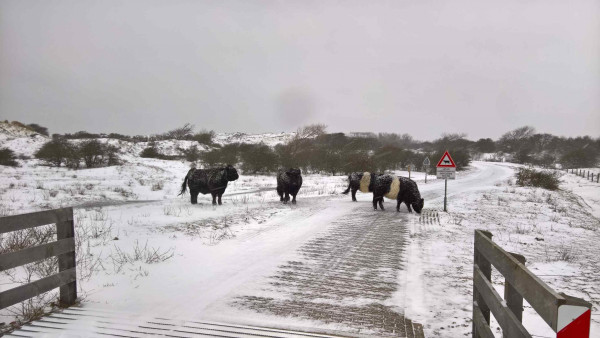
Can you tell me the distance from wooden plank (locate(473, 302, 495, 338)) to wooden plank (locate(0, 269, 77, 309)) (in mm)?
4681

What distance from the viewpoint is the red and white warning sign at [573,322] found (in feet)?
5.63

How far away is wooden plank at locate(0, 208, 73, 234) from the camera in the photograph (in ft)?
12.5

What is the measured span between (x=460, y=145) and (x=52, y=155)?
90.6 m

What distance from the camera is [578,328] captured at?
5.73 feet

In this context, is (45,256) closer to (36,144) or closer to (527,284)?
(527,284)

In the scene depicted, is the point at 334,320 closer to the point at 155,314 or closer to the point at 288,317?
the point at 288,317

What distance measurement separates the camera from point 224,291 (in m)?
5.36

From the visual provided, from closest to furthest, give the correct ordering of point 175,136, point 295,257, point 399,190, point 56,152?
point 295,257, point 399,190, point 56,152, point 175,136

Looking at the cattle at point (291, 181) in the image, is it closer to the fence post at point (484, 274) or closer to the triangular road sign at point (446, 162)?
the triangular road sign at point (446, 162)

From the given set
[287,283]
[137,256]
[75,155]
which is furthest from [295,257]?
[75,155]

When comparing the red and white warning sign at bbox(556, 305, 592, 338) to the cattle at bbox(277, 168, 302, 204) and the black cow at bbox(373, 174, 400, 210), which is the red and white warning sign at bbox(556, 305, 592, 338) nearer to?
the black cow at bbox(373, 174, 400, 210)

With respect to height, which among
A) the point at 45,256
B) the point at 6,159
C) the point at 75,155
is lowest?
the point at 45,256

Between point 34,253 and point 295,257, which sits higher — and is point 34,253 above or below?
above

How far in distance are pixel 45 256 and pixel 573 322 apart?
16.3 ft
